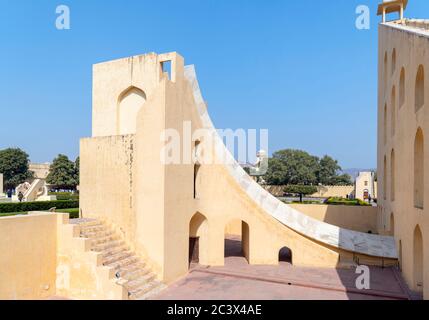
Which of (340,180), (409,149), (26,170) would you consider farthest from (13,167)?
(340,180)

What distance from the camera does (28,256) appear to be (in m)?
6.60

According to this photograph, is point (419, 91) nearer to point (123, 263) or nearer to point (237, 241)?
point (123, 263)

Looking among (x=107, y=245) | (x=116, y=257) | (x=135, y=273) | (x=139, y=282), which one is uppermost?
(x=107, y=245)

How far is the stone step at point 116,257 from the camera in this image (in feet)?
24.6

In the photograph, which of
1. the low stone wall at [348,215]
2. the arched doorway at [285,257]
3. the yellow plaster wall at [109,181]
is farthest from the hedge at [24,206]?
the low stone wall at [348,215]

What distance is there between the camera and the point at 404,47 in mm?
8836

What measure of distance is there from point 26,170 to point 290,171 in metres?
38.3

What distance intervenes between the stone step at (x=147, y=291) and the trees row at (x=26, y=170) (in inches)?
1312

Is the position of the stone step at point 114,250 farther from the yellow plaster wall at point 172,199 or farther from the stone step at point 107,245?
the yellow plaster wall at point 172,199

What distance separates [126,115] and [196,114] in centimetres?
239

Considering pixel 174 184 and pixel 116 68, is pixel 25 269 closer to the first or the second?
pixel 174 184

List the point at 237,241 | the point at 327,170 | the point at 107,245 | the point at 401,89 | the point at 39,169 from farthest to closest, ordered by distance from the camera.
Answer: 1. the point at 39,169
2. the point at 327,170
3. the point at 237,241
4. the point at 401,89
5. the point at 107,245
